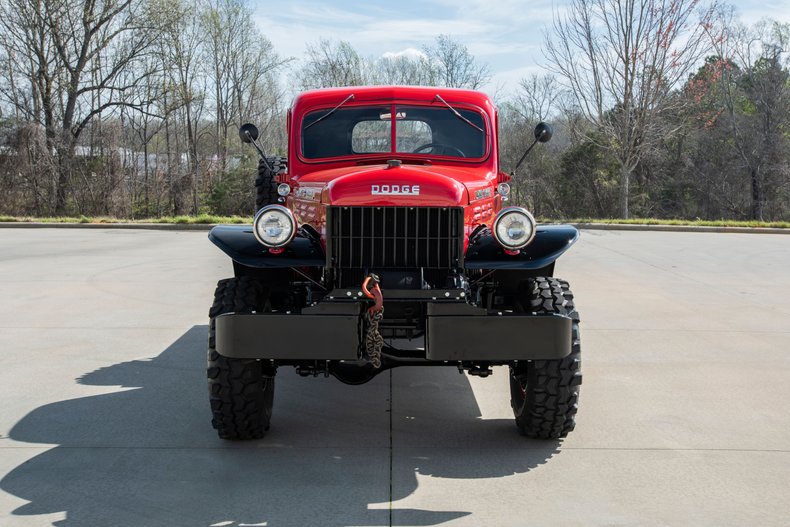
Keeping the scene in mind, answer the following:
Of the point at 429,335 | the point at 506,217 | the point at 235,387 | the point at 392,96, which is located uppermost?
the point at 392,96

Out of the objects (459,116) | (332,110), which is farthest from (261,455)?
(459,116)

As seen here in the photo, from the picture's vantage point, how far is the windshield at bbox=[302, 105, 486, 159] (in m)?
5.74

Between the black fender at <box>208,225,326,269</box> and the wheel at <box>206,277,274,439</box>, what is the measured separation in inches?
7.6

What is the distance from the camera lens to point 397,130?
5.67 metres

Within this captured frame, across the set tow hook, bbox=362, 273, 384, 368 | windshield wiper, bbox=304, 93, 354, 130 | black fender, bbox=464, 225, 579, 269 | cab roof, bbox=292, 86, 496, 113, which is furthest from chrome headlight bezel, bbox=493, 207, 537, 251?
windshield wiper, bbox=304, 93, 354, 130

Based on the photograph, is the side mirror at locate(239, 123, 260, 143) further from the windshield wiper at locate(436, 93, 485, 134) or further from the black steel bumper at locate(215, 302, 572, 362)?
the black steel bumper at locate(215, 302, 572, 362)

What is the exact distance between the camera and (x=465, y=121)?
590cm

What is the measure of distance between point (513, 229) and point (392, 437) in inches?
53.6

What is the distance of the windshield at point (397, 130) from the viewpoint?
5.74 metres

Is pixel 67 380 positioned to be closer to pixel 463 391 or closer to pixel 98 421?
pixel 98 421

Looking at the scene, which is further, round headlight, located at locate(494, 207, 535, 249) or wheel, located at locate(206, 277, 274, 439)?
round headlight, located at locate(494, 207, 535, 249)

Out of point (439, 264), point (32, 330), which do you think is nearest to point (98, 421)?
point (439, 264)

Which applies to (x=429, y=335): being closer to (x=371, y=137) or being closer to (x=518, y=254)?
(x=518, y=254)

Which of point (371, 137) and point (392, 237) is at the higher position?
point (371, 137)
